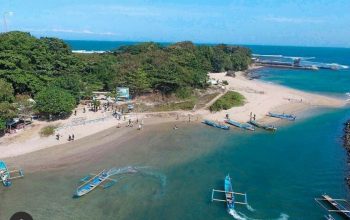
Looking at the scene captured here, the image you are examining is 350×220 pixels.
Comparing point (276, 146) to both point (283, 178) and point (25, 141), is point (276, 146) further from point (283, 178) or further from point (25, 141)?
point (25, 141)

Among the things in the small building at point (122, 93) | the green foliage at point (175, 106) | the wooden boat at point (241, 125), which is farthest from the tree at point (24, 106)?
the wooden boat at point (241, 125)

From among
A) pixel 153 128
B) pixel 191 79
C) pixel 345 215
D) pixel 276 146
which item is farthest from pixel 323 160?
pixel 191 79

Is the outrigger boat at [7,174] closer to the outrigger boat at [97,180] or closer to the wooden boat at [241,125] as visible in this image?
the outrigger boat at [97,180]

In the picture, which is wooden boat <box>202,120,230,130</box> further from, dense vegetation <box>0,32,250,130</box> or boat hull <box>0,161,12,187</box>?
boat hull <box>0,161,12,187</box>

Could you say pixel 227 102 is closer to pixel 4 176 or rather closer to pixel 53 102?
pixel 53 102

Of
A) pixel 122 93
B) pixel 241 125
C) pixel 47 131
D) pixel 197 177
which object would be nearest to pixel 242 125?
pixel 241 125
